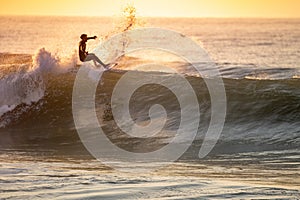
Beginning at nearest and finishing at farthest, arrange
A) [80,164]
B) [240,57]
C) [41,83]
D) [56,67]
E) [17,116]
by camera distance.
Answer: [80,164]
[17,116]
[41,83]
[56,67]
[240,57]

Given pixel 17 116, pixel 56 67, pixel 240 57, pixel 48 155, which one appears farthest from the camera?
pixel 240 57

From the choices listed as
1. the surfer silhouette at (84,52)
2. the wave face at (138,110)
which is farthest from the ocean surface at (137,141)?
the surfer silhouette at (84,52)

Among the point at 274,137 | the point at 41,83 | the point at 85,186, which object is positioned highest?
the point at 41,83

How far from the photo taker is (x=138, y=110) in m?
18.0

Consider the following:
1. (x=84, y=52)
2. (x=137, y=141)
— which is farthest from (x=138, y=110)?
(x=84, y=52)

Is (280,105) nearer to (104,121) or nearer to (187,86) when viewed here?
(187,86)

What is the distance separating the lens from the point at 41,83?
794 inches

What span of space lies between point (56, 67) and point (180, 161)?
377 inches

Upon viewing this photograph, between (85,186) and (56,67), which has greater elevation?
(56,67)

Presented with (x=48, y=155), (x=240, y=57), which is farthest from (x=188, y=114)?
(x=240, y=57)

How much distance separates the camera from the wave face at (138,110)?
49.8ft

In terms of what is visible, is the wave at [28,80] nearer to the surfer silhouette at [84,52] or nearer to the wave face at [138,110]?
the wave face at [138,110]

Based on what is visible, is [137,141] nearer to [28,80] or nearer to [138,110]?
[138,110]

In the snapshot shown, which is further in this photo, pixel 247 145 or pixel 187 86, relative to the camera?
pixel 187 86
